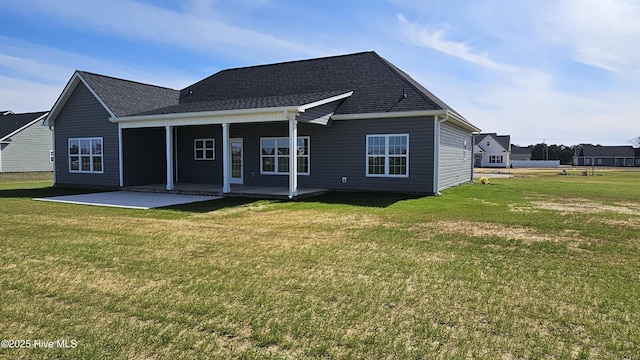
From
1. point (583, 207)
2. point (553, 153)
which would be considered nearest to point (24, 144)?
point (583, 207)

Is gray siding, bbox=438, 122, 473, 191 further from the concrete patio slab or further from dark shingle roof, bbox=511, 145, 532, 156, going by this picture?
dark shingle roof, bbox=511, 145, 532, 156

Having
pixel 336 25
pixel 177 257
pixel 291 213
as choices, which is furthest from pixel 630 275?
pixel 336 25

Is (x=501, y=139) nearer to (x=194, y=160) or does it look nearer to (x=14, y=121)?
(x=194, y=160)

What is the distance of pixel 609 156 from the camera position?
8200 cm

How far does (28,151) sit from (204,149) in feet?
80.1

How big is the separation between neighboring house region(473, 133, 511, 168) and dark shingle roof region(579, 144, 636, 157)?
82.3 feet

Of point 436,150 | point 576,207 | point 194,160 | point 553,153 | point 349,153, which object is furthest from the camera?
point 553,153

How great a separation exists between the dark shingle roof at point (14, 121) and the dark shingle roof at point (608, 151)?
91.2 m

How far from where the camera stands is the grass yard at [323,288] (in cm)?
319

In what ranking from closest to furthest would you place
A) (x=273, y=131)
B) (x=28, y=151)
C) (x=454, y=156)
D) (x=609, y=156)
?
(x=273, y=131)
(x=454, y=156)
(x=28, y=151)
(x=609, y=156)

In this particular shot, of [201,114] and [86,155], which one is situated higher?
[201,114]

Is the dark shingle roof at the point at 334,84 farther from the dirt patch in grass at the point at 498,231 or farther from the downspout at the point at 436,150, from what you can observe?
the dirt patch in grass at the point at 498,231

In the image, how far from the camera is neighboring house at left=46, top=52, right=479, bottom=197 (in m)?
13.9

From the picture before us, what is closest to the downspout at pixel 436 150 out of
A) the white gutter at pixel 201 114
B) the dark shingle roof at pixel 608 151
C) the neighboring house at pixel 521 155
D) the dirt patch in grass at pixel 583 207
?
the dirt patch in grass at pixel 583 207
